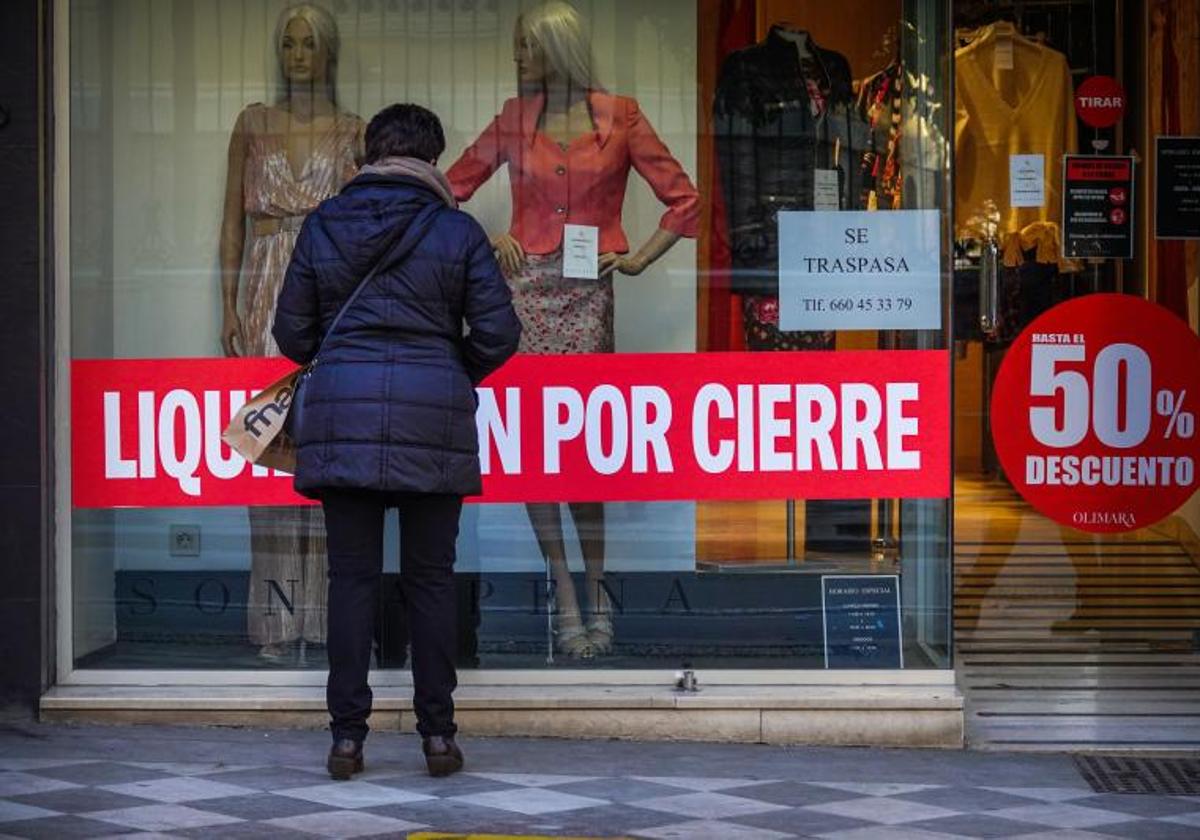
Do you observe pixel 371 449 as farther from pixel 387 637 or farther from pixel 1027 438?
pixel 1027 438

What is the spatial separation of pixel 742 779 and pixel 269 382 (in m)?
2.19

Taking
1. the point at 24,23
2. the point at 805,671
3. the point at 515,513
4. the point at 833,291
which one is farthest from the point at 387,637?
the point at 24,23

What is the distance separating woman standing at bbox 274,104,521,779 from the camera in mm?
6281

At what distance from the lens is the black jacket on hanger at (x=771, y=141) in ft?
25.1

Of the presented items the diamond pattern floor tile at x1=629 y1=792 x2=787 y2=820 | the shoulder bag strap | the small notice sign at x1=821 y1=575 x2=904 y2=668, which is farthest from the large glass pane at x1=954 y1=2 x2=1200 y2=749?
the shoulder bag strap

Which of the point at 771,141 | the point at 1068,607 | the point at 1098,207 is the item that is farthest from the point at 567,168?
the point at 1068,607

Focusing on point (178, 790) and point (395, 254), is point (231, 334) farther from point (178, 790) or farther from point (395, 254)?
point (178, 790)

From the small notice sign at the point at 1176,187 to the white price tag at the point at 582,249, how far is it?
227cm

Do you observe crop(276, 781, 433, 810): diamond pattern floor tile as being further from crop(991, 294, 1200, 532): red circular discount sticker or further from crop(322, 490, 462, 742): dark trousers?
crop(991, 294, 1200, 532): red circular discount sticker

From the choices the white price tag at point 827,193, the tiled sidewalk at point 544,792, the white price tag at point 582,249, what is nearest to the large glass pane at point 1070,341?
the white price tag at point 827,193

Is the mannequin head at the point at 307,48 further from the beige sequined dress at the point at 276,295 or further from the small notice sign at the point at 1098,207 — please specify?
the small notice sign at the point at 1098,207

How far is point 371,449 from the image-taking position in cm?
624

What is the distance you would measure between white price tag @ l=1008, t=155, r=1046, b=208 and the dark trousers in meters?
3.15

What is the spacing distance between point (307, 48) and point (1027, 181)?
2.87m
